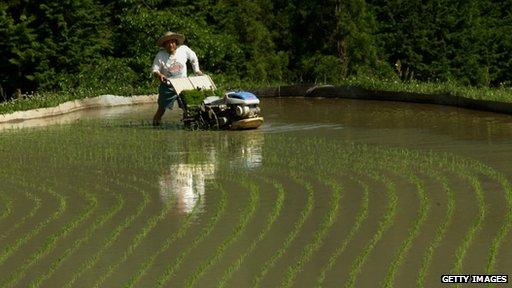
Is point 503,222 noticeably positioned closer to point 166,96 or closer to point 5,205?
point 5,205

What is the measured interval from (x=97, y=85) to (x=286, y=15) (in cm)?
937

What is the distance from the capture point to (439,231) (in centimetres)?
923

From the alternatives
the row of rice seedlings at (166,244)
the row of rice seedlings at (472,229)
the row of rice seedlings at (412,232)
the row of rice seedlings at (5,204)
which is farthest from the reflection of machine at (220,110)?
the row of rice seedlings at (166,244)

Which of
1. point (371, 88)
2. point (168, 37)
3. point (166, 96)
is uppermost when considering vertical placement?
point (168, 37)

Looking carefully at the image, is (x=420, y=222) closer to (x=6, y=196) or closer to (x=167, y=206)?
(x=167, y=206)

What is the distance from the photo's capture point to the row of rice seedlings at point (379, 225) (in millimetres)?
8047

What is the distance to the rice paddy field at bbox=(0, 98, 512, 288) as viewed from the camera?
823 cm

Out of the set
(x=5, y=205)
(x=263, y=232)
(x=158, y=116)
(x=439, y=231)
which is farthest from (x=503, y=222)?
(x=158, y=116)

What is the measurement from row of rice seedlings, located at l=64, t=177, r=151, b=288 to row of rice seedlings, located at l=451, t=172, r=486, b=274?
2.71 metres

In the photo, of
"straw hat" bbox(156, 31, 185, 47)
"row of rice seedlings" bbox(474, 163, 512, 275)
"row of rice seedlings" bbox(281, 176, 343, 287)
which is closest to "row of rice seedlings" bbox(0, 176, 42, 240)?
"row of rice seedlings" bbox(281, 176, 343, 287)

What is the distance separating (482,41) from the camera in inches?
1629

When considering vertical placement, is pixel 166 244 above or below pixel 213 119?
above

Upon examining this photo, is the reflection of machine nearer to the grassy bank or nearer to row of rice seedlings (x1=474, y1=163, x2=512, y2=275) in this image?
the grassy bank

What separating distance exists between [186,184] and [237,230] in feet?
9.01
